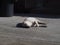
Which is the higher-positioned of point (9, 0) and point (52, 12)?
point (9, 0)

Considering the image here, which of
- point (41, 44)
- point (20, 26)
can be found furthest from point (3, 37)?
point (20, 26)

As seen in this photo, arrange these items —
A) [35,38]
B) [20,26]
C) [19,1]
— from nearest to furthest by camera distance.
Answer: [35,38], [20,26], [19,1]

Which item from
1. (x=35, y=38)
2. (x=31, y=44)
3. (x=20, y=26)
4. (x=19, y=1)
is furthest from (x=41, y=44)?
(x=19, y=1)

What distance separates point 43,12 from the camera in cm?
1095

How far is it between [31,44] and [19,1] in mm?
8207

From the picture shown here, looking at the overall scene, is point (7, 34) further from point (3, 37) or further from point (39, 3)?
point (39, 3)

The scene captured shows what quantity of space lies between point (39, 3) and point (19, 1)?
1.12 meters

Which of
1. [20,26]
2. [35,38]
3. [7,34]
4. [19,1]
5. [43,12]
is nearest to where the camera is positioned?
[35,38]

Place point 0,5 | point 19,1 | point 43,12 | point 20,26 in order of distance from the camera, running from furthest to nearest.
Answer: point 19,1 < point 43,12 < point 0,5 < point 20,26

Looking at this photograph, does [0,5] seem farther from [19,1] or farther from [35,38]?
[35,38]

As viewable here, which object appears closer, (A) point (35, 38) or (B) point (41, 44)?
(B) point (41, 44)

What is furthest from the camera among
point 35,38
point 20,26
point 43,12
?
point 43,12

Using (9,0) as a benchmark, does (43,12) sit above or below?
below

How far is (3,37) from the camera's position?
13.9 ft
